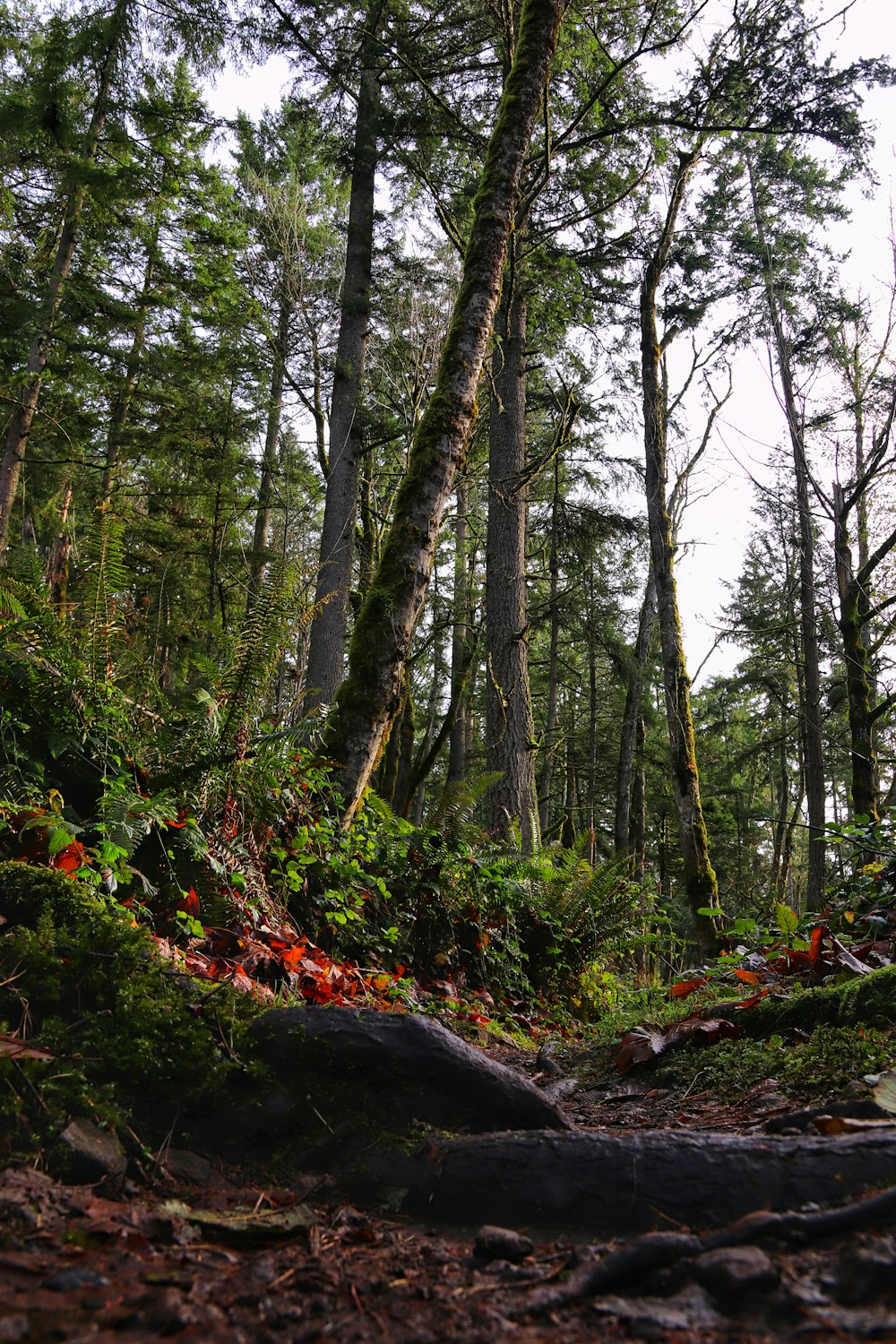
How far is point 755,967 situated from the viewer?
15.2 ft

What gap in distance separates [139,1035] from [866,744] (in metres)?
11.7

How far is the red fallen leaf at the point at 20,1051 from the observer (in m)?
1.72

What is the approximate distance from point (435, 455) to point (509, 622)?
19.1 ft


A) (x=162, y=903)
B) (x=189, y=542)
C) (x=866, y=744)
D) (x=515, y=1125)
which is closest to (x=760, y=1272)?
(x=515, y=1125)

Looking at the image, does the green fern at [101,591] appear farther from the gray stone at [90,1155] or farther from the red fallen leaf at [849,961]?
the red fallen leaf at [849,961]

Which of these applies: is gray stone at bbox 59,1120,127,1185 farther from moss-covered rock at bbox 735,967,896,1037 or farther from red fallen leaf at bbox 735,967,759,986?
red fallen leaf at bbox 735,967,759,986

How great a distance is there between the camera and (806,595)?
558 inches

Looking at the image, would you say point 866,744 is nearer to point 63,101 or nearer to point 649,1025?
point 649,1025

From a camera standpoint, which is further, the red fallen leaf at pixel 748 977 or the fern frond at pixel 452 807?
the fern frond at pixel 452 807

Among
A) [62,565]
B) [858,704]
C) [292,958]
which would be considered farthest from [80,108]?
[858,704]

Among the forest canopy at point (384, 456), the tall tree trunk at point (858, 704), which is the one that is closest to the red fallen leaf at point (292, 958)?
the forest canopy at point (384, 456)

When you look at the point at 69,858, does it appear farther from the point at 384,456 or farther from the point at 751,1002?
the point at 384,456

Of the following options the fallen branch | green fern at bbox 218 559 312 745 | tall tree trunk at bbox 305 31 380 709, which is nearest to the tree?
tall tree trunk at bbox 305 31 380 709

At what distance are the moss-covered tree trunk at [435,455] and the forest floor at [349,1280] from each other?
3275mm
